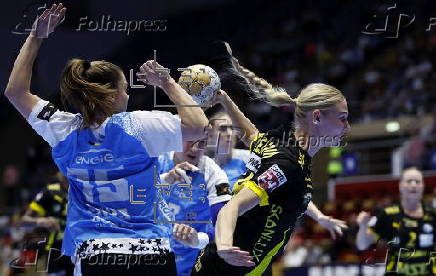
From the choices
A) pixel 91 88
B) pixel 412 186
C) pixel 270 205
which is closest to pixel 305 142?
pixel 270 205

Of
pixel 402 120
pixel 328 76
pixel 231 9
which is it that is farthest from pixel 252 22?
pixel 402 120

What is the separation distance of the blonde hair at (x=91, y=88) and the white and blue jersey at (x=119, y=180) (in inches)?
2.7

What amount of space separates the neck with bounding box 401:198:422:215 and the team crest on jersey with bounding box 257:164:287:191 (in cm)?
404

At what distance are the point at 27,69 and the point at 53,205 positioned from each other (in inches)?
184

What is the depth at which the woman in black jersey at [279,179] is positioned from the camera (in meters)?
4.07

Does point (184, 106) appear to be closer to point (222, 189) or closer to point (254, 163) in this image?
point (254, 163)

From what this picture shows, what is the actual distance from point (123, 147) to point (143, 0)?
359 centimetres

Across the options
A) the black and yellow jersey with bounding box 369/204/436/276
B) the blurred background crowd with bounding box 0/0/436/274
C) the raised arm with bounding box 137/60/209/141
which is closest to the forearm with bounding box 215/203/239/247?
the raised arm with bounding box 137/60/209/141

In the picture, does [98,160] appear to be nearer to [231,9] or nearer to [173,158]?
[173,158]

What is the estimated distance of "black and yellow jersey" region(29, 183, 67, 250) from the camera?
7.91 meters

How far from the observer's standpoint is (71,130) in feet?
11.5

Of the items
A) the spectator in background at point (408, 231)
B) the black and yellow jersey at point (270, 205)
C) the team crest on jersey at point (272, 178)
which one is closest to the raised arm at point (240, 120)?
the black and yellow jersey at point (270, 205)

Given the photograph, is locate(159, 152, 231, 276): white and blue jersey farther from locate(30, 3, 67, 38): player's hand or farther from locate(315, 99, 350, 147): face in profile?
locate(30, 3, 67, 38): player's hand

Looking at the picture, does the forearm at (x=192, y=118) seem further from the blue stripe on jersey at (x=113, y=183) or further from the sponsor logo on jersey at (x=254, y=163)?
the sponsor logo on jersey at (x=254, y=163)
